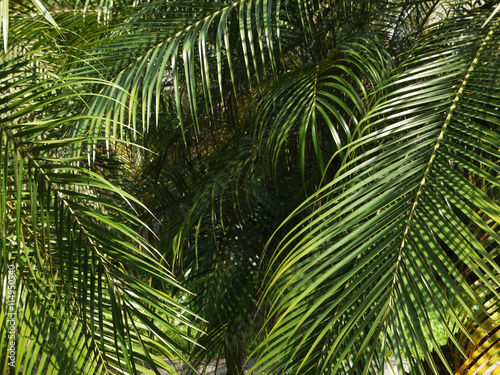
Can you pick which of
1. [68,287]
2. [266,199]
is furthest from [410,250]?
[266,199]

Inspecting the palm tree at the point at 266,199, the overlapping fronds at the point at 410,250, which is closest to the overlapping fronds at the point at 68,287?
the palm tree at the point at 266,199

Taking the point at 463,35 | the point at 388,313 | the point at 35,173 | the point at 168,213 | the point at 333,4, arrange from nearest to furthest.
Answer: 1. the point at 388,313
2. the point at 35,173
3. the point at 463,35
4. the point at 333,4
5. the point at 168,213

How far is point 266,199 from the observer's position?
180 cm

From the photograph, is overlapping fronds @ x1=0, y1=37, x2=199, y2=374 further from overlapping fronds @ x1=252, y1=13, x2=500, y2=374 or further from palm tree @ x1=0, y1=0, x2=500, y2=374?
overlapping fronds @ x1=252, y1=13, x2=500, y2=374

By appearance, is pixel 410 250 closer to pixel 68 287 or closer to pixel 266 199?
pixel 68 287

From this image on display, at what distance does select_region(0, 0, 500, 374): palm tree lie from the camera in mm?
882

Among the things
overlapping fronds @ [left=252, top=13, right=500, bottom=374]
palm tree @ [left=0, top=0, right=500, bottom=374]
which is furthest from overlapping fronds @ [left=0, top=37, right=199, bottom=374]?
overlapping fronds @ [left=252, top=13, right=500, bottom=374]

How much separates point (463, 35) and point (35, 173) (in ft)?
3.86

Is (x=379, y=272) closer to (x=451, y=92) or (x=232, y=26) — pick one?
(x=451, y=92)

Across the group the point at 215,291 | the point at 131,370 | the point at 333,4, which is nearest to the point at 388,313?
the point at 131,370

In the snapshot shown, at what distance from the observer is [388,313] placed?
822 mm

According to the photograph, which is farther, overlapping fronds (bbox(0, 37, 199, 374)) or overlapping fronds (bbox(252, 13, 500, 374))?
overlapping fronds (bbox(0, 37, 199, 374))

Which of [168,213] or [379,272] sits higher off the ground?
[379,272]

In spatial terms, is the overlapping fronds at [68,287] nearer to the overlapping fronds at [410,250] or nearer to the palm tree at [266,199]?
the palm tree at [266,199]
